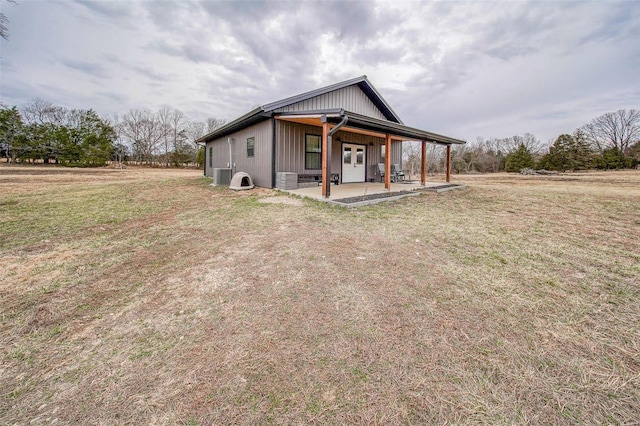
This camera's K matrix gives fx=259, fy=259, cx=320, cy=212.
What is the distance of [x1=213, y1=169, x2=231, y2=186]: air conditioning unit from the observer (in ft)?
40.3

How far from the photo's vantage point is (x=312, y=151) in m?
10.9

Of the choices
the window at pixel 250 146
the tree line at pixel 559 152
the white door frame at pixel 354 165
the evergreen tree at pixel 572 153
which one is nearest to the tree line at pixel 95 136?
the window at pixel 250 146

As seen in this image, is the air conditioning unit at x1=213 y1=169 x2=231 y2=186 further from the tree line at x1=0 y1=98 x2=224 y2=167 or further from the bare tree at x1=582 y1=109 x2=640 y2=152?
the bare tree at x1=582 y1=109 x2=640 y2=152

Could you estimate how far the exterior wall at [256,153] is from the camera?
10125mm

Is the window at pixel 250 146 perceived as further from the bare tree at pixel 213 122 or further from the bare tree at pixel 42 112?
the bare tree at pixel 42 112

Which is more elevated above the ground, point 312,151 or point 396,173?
point 312,151

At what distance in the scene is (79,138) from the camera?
29672 mm

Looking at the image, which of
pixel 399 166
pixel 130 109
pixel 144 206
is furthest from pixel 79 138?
pixel 399 166

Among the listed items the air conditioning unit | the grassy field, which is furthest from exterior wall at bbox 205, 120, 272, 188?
the grassy field

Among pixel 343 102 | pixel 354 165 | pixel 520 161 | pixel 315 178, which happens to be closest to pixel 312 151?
pixel 315 178

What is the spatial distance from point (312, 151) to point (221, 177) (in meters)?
4.70

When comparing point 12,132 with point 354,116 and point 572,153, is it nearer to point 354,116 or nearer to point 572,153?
point 354,116

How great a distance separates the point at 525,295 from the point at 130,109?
168 ft

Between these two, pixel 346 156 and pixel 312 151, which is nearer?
pixel 312 151
